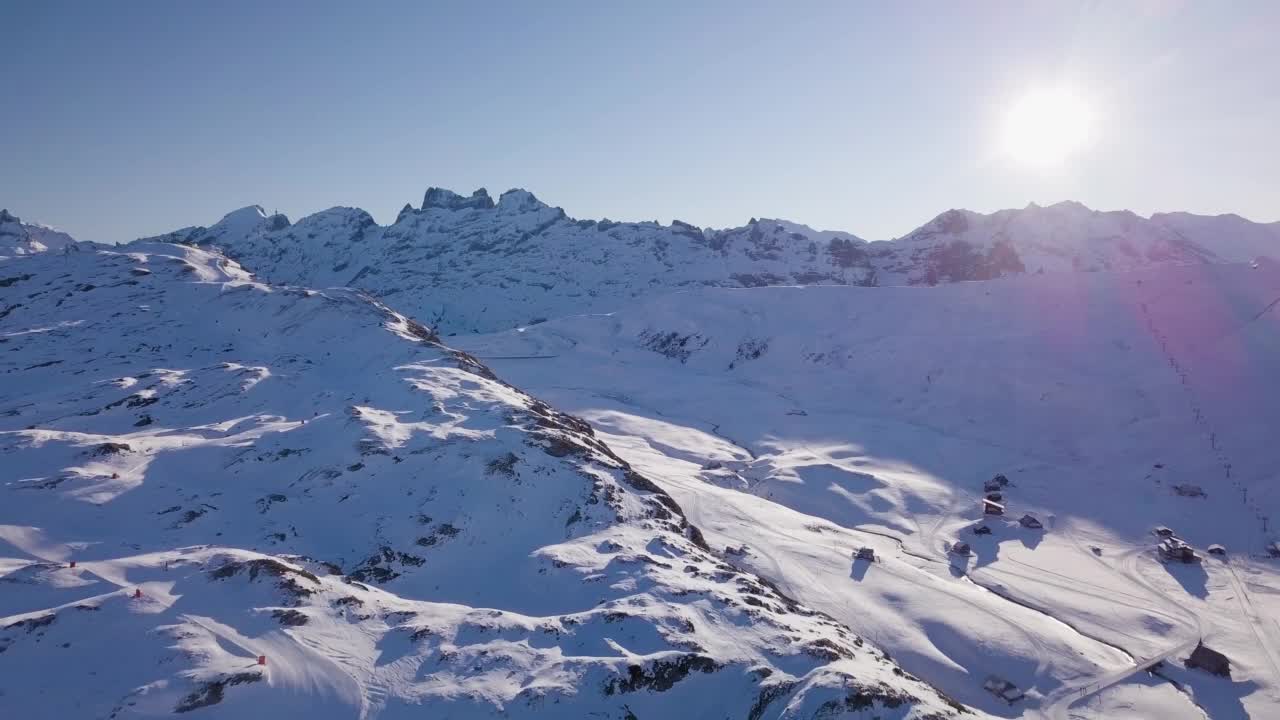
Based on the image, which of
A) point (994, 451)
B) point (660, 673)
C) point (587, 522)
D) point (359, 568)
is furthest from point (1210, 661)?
point (359, 568)

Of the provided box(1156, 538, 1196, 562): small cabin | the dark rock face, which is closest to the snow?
the dark rock face

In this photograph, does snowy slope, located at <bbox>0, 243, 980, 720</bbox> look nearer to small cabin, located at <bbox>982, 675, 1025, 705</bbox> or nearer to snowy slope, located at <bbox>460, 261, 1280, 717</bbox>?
small cabin, located at <bbox>982, 675, 1025, 705</bbox>

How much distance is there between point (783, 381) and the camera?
115250 millimetres

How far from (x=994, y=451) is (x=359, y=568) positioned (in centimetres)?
7222

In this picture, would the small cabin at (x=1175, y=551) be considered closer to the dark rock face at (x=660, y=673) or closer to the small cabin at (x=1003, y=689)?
the small cabin at (x=1003, y=689)

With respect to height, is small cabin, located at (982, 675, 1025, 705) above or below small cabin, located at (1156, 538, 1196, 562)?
below

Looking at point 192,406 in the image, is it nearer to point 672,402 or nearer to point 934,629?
point 934,629

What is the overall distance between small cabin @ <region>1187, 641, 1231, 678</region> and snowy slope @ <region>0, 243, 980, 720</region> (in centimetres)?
2245

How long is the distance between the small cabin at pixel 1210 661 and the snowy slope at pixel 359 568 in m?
22.4

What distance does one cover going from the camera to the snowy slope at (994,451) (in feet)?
123

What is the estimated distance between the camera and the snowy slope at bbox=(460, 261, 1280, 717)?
1479 inches

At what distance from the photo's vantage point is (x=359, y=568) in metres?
30.0

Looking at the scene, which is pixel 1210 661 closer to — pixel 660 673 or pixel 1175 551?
pixel 1175 551

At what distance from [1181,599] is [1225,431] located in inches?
1491
